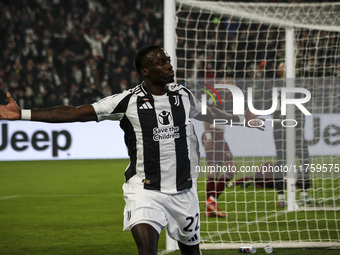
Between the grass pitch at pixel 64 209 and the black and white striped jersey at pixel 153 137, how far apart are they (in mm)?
2162

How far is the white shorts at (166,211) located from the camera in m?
3.90

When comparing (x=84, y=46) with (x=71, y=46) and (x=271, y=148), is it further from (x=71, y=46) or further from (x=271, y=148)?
(x=271, y=148)

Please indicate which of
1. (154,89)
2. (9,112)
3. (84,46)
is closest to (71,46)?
(84,46)

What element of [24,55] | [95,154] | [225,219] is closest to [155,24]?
[24,55]

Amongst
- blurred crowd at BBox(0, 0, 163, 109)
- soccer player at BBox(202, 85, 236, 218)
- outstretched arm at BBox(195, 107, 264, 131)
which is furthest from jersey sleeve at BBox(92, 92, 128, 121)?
blurred crowd at BBox(0, 0, 163, 109)

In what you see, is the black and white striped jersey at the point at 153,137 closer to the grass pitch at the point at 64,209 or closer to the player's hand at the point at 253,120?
the player's hand at the point at 253,120

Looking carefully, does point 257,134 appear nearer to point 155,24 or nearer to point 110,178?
point 110,178

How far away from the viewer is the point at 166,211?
403 cm

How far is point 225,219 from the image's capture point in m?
7.80

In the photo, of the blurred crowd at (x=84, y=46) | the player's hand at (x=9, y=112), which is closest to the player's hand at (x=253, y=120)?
the player's hand at (x=9, y=112)

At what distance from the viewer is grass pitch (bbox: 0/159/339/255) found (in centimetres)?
645

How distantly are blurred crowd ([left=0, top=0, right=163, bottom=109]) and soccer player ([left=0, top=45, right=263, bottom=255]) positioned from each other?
12185 millimetres

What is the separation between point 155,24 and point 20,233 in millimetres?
14398

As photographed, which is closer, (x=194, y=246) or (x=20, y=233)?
(x=194, y=246)
